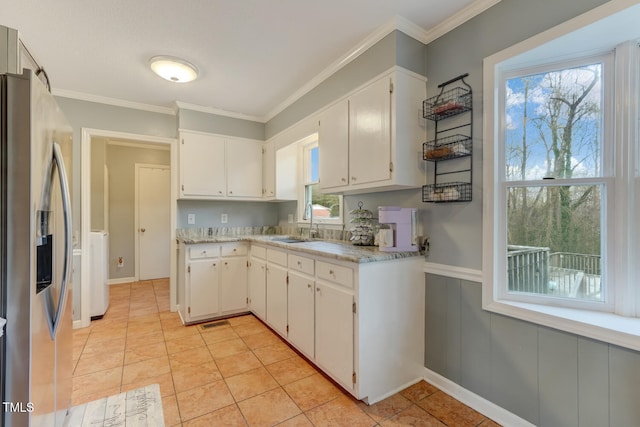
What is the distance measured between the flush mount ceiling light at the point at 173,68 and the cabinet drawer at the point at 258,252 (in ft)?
5.73

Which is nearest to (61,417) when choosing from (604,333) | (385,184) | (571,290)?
(385,184)

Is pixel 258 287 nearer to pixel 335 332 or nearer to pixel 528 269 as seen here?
pixel 335 332

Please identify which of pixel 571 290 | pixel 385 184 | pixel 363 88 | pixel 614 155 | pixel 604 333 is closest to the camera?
pixel 604 333

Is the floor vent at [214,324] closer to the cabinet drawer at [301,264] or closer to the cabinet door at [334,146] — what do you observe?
the cabinet drawer at [301,264]

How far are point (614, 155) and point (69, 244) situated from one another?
267 cm

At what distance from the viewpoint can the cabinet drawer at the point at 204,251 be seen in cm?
308

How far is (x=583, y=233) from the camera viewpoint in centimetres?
152

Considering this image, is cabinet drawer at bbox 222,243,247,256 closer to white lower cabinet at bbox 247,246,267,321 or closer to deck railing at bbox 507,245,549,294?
white lower cabinet at bbox 247,246,267,321

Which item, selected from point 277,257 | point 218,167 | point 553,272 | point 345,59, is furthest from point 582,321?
point 218,167

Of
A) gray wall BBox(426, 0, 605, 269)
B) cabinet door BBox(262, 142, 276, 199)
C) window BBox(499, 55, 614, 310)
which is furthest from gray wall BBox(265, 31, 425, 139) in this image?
cabinet door BBox(262, 142, 276, 199)

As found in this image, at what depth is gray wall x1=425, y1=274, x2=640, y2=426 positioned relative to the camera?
1.29m

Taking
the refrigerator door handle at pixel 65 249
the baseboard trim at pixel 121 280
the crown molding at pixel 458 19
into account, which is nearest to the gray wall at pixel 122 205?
the baseboard trim at pixel 121 280

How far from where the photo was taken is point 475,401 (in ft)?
5.76

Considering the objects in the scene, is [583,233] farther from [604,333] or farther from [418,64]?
[418,64]
